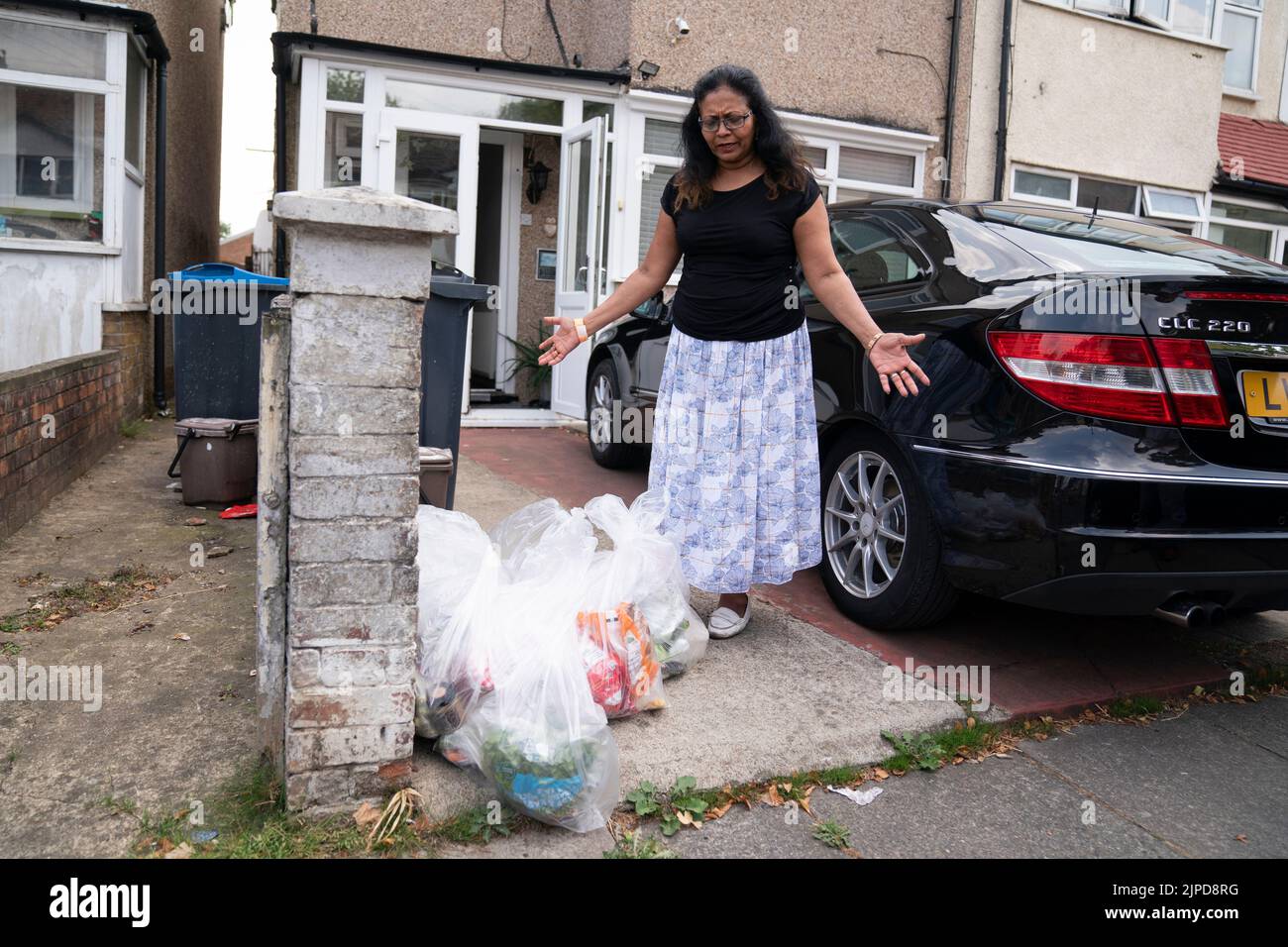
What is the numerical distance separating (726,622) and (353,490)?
66.2 inches

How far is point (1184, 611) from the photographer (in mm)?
2871

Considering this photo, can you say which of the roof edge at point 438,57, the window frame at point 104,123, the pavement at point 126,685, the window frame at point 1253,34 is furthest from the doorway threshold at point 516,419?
the window frame at point 1253,34

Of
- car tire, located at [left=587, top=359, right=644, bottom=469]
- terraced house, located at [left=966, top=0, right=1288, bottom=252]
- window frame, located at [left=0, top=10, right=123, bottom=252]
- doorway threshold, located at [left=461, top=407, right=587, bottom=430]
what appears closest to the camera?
car tire, located at [left=587, top=359, right=644, bottom=469]

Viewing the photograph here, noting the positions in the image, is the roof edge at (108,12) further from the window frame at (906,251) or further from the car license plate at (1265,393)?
the car license plate at (1265,393)

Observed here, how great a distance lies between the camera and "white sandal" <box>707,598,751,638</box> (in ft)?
11.6

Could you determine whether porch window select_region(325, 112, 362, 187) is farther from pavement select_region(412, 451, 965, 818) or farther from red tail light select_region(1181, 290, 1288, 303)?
red tail light select_region(1181, 290, 1288, 303)

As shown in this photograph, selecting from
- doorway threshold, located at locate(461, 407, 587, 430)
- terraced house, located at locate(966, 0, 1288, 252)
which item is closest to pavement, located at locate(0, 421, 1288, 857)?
doorway threshold, located at locate(461, 407, 587, 430)

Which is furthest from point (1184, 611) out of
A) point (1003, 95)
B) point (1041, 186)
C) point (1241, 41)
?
point (1241, 41)

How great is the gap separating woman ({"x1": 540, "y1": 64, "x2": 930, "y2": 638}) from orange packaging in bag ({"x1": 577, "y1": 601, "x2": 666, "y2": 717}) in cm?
57

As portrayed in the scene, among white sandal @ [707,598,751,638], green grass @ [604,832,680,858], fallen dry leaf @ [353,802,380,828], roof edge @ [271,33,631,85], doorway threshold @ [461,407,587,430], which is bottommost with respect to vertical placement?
green grass @ [604,832,680,858]

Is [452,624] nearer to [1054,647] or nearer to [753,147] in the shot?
[753,147]

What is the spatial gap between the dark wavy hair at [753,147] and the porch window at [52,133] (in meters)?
6.22
